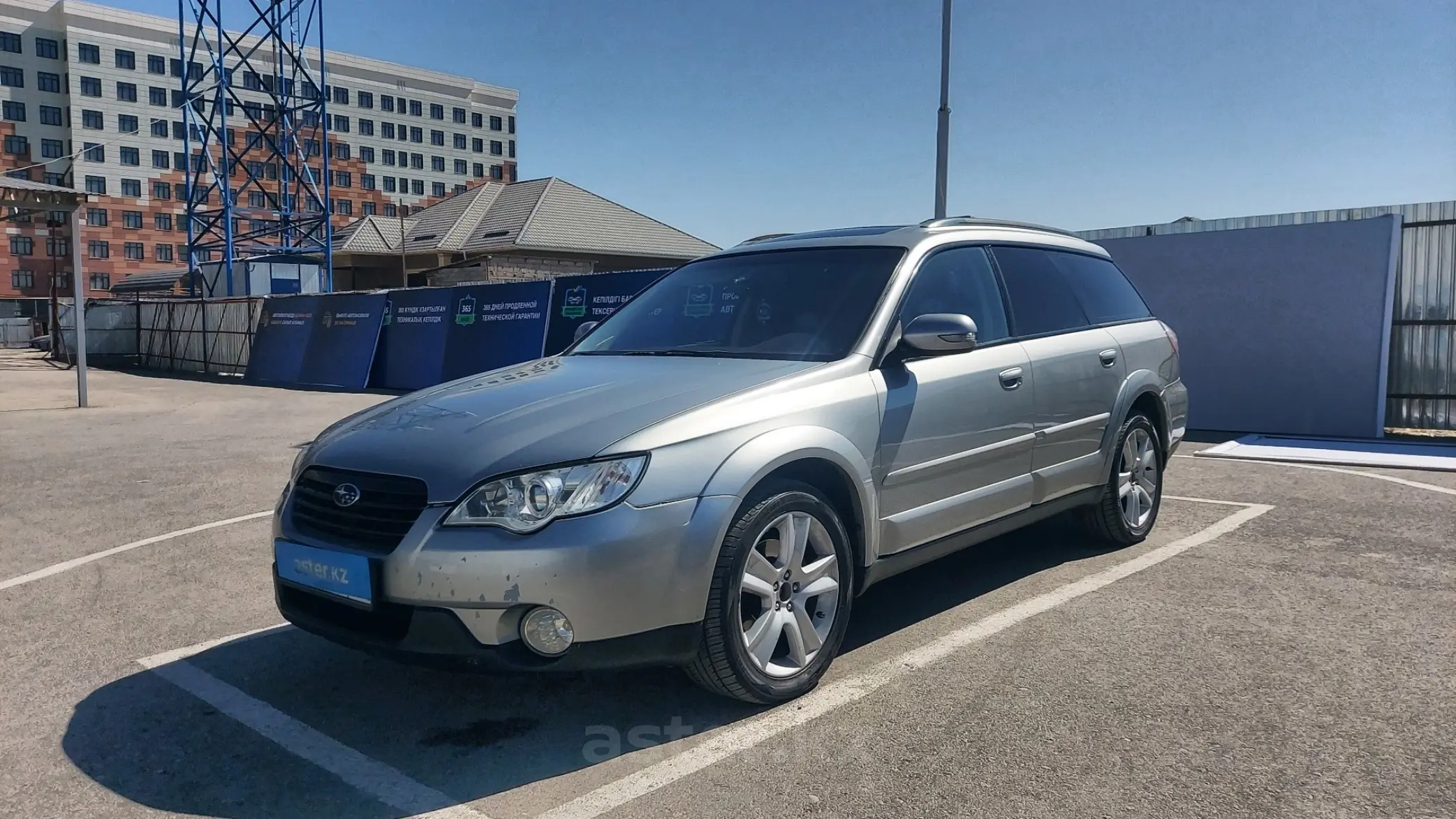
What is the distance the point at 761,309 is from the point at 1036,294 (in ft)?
5.05

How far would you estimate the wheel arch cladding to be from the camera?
3275 mm

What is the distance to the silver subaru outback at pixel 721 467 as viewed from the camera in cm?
305

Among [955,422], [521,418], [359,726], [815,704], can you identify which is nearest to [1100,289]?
[955,422]

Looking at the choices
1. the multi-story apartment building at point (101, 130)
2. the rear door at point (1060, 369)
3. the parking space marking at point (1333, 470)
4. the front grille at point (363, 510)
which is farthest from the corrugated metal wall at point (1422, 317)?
the multi-story apartment building at point (101, 130)

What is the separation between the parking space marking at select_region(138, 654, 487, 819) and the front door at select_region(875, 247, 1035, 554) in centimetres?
182

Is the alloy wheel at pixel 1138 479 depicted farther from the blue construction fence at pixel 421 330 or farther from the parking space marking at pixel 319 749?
the blue construction fence at pixel 421 330

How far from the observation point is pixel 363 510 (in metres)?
3.31

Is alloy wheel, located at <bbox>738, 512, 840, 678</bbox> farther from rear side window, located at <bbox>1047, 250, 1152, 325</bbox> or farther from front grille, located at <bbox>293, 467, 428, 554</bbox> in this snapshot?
rear side window, located at <bbox>1047, 250, 1152, 325</bbox>

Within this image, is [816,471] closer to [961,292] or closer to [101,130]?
[961,292]

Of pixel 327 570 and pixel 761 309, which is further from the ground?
pixel 761 309

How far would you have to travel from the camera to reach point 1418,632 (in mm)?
4230

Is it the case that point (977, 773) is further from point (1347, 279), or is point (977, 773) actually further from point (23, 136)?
point (23, 136)

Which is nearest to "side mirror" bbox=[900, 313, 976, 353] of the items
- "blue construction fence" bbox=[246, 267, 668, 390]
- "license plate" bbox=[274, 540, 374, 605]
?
"license plate" bbox=[274, 540, 374, 605]

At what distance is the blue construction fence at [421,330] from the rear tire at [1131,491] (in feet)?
30.2
